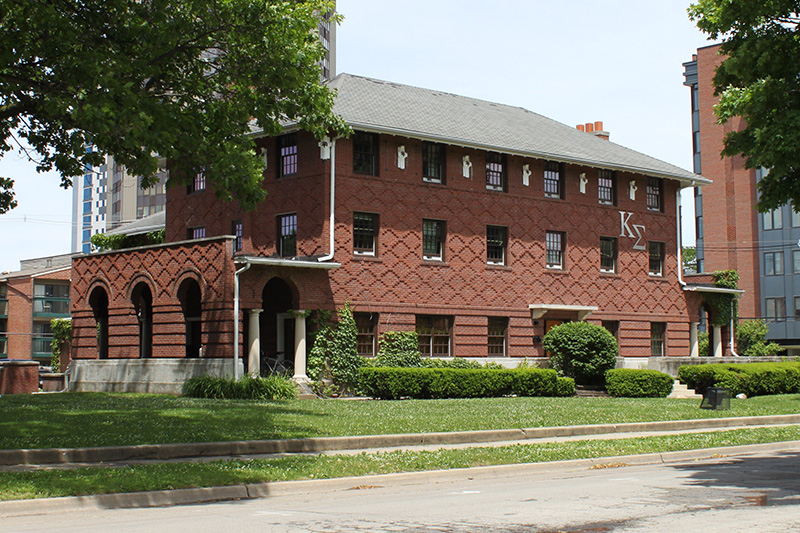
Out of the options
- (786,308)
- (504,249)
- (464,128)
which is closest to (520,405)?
(504,249)

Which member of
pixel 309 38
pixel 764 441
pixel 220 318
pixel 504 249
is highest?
pixel 309 38

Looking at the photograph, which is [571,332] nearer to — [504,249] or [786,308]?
[504,249]

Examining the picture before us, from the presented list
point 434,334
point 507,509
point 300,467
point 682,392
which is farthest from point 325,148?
point 507,509

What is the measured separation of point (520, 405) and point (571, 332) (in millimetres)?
9433

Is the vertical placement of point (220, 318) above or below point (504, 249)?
below

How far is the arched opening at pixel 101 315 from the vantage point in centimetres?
3691

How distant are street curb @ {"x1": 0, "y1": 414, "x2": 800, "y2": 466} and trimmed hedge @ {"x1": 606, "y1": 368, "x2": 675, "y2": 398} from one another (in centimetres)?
1040

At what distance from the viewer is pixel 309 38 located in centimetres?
2042

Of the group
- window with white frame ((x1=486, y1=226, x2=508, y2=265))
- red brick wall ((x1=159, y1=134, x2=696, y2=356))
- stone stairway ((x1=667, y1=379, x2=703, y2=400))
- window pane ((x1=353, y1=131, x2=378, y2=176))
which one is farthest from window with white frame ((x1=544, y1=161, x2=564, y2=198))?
stone stairway ((x1=667, y1=379, x2=703, y2=400))

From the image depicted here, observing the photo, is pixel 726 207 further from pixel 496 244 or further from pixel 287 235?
pixel 287 235

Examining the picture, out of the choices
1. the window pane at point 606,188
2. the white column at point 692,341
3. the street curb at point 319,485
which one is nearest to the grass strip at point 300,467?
the street curb at point 319,485

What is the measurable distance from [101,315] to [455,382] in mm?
15183

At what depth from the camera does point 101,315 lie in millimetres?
37625

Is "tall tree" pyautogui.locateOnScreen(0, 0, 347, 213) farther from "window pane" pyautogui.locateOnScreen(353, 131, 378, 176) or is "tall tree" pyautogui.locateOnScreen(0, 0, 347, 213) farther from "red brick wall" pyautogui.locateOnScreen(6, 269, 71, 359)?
"red brick wall" pyautogui.locateOnScreen(6, 269, 71, 359)
